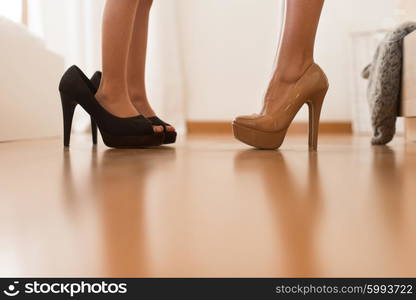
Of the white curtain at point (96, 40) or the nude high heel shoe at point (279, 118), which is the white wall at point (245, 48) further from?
the nude high heel shoe at point (279, 118)

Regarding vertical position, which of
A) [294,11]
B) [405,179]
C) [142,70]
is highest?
[294,11]

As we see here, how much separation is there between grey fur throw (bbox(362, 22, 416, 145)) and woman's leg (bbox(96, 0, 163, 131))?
0.61 metres

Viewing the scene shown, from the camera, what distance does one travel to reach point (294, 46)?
3.49 feet

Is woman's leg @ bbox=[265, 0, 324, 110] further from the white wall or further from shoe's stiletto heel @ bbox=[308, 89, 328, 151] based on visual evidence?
the white wall

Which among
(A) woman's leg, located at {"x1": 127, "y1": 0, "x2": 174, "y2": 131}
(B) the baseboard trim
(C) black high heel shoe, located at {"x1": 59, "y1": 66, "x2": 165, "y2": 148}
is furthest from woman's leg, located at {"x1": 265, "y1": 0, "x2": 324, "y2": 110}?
(B) the baseboard trim

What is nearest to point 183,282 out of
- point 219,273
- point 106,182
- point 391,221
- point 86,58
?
point 219,273

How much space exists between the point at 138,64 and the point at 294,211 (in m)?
1.05

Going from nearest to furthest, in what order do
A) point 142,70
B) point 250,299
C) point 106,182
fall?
A: point 250,299 < point 106,182 < point 142,70

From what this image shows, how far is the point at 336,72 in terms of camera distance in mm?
3314

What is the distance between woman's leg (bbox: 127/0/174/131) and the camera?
1.32 meters

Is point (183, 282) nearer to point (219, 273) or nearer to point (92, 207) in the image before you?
point (219, 273)

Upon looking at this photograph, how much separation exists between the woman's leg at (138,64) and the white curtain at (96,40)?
1.47 m

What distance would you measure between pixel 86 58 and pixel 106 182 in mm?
2652

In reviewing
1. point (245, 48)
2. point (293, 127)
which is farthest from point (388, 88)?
point (245, 48)
